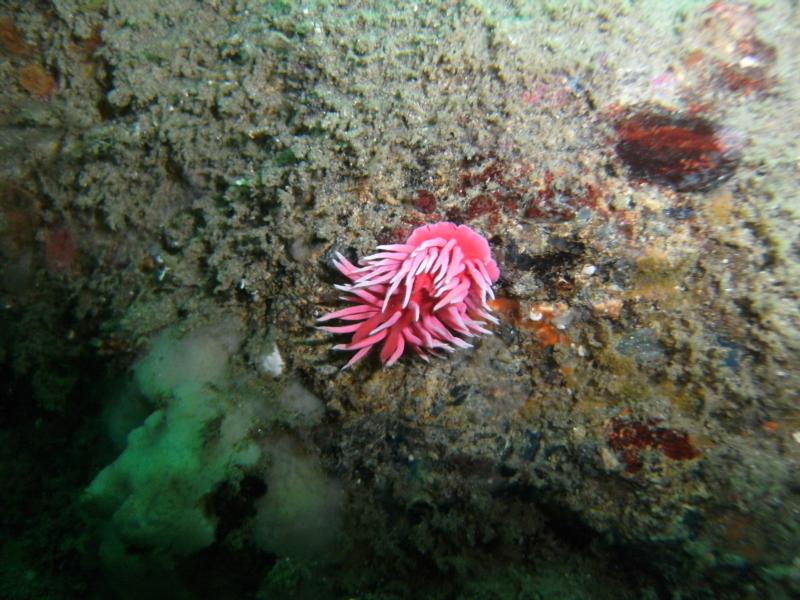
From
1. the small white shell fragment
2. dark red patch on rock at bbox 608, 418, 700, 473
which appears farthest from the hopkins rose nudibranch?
dark red patch on rock at bbox 608, 418, 700, 473

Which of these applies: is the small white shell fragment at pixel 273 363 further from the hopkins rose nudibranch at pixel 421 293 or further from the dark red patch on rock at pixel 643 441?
the dark red patch on rock at pixel 643 441

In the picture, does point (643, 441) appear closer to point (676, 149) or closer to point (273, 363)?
point (676, 149)

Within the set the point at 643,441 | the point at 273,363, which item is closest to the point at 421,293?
the point at 273,363

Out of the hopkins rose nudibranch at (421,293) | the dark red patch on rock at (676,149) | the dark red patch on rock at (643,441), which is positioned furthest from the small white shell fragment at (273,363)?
the dark red patch on rock at (676,149)

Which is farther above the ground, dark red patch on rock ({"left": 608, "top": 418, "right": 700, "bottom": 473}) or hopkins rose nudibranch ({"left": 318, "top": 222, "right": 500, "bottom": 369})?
hopkins rose nudibranch ({"left": 318, "top": 222, "right": 500, "bottom": 369})

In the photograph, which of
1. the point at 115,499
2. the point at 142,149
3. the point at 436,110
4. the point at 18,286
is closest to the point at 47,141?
the point at 142,149

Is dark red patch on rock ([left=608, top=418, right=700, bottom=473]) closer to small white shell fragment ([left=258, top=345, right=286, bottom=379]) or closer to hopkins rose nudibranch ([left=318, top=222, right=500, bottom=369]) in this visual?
hopkins rose nudibranch ([left=318, top=222, right=500, bottom=369])
